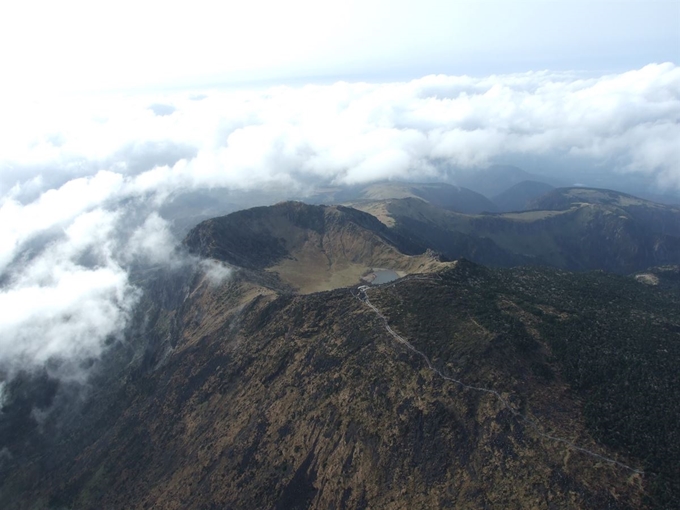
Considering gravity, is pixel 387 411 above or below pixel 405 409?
below

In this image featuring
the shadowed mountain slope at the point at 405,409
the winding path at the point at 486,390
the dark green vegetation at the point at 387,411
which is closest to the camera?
the winding path at the point at 486,390

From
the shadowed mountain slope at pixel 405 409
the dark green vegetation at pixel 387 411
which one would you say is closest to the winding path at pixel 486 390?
the shadowed mountain slope at pixel 405 409

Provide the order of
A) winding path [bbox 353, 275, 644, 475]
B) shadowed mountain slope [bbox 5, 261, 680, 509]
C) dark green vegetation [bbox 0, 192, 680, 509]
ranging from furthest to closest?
dark green vegetation [bbox 0, 192, 680, 509], shadowed mountain slope [bbox 5, 261, 680, 509], winding path [bbox 353, 275, 644, 475]

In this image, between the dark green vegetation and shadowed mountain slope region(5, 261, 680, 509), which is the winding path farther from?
the dark green vegetation

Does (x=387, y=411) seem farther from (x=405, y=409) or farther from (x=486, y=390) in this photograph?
(x=486, y=390)

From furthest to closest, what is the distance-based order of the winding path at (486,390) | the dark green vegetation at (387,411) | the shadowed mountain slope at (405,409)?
the dark green vegetation at (387,411) < the shadowed mountain slope at (405,409) < the winding path at (486,390)

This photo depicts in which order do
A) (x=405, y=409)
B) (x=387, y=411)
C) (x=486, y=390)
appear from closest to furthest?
(x=486, y=390)
(x=405, y=409)
(x=387, y=411)

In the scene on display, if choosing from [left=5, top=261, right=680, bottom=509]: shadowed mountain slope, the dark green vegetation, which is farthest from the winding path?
the dark green vegetation

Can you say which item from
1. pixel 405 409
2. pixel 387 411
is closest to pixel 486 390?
pixel 405 409

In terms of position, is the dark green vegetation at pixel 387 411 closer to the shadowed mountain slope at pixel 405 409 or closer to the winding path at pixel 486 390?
the shadowed mountain slope at pixel 405 409
